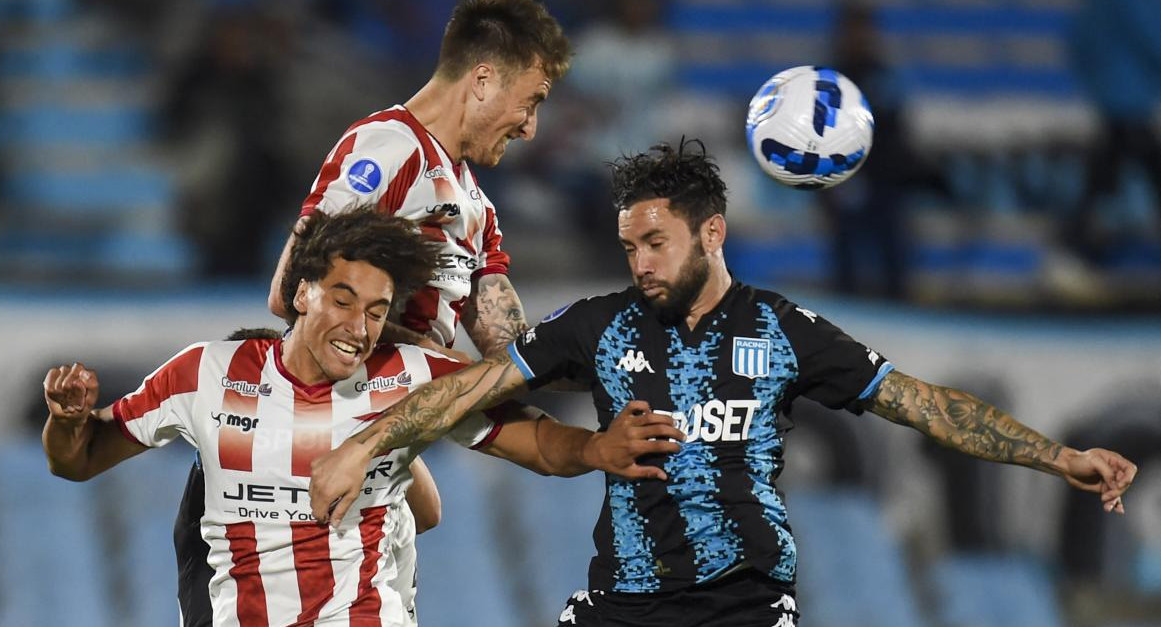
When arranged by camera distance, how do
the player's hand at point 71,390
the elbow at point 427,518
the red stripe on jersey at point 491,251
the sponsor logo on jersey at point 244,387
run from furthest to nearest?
1. the red stripe on jersey at point 491,251
2. the elbow at point 427,518
3. the sponsor logo on jersey at point 244,387
4. the player's hand at point 71,390

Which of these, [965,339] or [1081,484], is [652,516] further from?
[965,339]

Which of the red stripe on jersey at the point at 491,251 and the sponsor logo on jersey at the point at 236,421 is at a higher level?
the red stripe on jersey at the point at 491,251

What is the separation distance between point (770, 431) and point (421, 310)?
1234 millimetres

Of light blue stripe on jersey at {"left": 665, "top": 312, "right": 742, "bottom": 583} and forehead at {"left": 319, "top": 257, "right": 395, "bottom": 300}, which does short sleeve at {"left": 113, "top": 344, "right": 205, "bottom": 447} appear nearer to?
forehead at {"left": 319, "top": 257, "right": 395, "bottom": 300}

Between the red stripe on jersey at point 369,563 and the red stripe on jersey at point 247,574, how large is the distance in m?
0.27

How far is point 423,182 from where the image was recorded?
4629 mm

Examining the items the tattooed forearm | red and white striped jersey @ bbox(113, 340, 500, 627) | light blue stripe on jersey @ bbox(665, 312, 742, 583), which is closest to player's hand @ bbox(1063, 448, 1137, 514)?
the tattooed forearm

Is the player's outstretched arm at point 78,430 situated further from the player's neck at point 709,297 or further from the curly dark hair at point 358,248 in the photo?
the player's neck at point 709,297

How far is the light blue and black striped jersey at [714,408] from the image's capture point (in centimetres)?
419

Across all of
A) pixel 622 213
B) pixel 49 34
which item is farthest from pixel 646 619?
pixel 49 34

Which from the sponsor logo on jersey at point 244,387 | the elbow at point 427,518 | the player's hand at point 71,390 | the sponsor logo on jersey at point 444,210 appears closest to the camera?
the player's hand at point 71,390

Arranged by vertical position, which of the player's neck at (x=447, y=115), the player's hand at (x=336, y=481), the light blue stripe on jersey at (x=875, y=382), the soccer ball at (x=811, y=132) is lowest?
the player's hand at (x=336, y=481)

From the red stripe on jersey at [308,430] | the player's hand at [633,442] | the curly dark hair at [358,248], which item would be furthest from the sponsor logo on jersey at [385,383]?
the player's hand at [633,442]

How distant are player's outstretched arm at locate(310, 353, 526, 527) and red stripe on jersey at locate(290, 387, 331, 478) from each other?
166 millimetres
